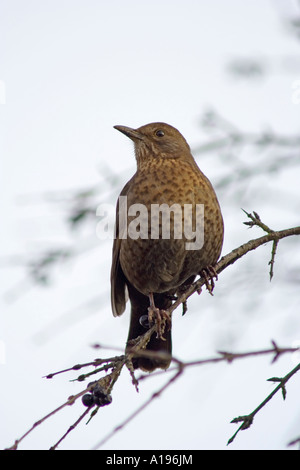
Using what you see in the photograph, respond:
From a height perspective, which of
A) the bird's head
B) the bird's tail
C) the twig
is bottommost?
the twig

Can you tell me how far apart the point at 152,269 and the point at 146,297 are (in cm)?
64

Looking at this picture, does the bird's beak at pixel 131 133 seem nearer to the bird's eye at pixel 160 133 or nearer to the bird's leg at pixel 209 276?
the bird's eye at pixel 160 133

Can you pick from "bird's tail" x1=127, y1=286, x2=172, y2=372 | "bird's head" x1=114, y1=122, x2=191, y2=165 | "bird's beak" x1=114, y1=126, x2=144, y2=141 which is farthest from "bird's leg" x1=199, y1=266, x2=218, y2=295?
"bird's beak" x1=114, y1=126, x2=144, y2=141

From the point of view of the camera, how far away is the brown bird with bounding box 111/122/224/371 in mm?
4477

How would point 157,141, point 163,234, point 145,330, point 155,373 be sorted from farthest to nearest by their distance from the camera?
point 157,141, point 145,330, point 163,234, point 155,373

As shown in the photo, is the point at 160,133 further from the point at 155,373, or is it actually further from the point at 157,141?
the point at 155,373

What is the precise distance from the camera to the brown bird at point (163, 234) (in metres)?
4.48

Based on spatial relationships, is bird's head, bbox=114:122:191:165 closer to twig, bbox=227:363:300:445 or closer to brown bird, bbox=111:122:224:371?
brown bird, bbox=111:122:224:371

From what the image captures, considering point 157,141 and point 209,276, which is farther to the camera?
point 157,141

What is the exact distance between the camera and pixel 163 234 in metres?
4.47

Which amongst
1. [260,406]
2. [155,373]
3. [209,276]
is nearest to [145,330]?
[209,276]

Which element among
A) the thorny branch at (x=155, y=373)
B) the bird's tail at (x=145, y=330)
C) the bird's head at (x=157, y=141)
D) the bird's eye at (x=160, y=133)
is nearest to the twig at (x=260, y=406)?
the thorny branch at (x=155, y=373)

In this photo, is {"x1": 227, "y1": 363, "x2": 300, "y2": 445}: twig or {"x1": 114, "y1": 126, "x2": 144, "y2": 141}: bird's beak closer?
{"x1": 227, "y1": 363, "x2": 300, "y2": 445}: twig
